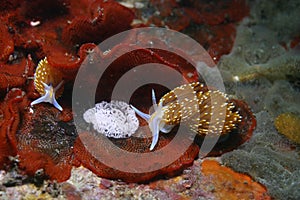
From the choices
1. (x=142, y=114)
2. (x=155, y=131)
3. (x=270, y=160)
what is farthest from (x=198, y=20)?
(x=270, y=160)

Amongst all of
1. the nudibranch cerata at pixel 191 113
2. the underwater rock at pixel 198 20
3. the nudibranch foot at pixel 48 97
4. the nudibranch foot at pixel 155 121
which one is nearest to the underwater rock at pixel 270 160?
the nudibranch cerata at pixel 191 113

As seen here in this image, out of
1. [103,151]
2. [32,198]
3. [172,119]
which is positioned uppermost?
[172,119]

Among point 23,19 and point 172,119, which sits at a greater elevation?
point 23,19

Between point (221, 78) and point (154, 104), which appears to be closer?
point (154, 104)

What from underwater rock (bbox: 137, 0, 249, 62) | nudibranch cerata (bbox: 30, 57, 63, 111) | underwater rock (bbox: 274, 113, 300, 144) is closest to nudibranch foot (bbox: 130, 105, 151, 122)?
Result: nudibranch cerata (bbox: 30, 57, 63, 111)

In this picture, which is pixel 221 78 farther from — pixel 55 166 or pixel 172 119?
pixel 55 166

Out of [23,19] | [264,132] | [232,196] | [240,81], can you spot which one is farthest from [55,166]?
[240,81]
